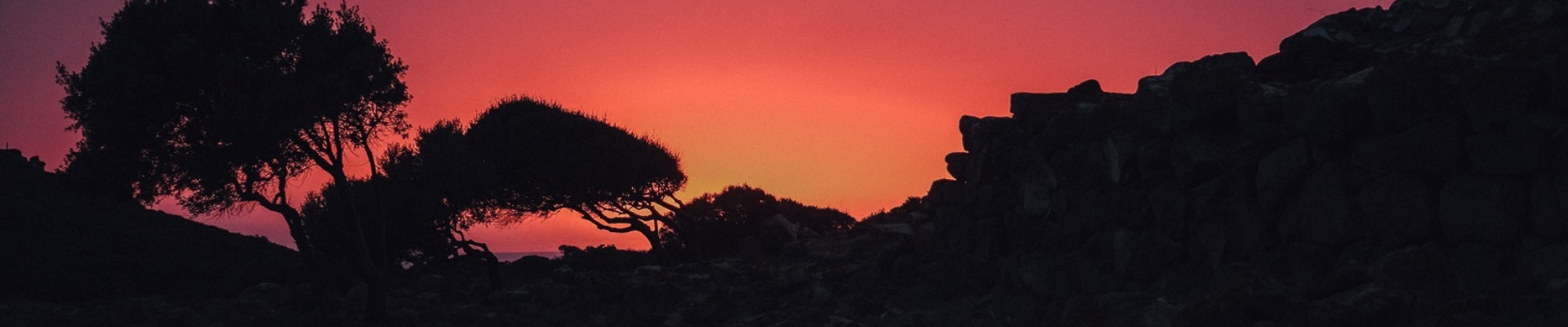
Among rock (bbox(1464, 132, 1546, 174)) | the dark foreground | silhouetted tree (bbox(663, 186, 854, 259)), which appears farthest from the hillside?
rock (bbox(1464, 132, 1546, 174))

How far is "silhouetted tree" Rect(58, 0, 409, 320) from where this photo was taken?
64.0ft

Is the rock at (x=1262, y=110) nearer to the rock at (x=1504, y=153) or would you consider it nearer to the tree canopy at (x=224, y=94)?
the rock at (x=1504, y=153)

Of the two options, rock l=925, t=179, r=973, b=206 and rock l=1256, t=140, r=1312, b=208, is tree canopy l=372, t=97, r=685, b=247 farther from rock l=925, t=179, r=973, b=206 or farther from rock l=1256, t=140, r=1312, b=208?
rock l=1256, t=140, r=1312, b=208

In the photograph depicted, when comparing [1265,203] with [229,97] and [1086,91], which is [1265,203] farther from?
[229,97]

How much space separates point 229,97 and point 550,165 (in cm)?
1372

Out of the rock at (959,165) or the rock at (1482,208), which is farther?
the rock at (959,165)

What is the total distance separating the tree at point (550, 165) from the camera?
3278 cm

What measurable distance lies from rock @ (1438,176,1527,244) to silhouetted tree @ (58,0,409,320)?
16340mm

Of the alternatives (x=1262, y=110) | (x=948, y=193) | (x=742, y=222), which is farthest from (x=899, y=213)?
(x=1262, y=110)

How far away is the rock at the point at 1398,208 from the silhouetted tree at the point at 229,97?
15742mm

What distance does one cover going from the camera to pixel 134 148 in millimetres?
20766

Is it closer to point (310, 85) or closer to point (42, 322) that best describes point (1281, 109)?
point (310, 85)

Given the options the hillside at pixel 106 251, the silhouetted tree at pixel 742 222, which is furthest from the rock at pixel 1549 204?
the hillside at pixel 106 251

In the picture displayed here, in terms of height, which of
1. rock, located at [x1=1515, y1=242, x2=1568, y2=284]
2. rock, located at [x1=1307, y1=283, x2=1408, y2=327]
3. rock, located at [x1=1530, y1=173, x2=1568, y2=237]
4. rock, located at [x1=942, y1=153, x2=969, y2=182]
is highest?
rock, located at [x1=942, y1=153, x2=969, y2=182]
